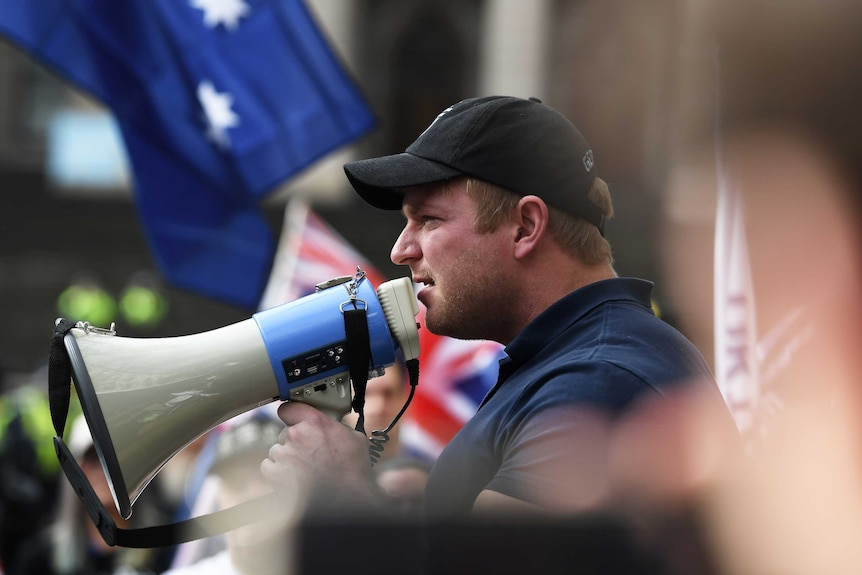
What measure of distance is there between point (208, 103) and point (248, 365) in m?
4.15

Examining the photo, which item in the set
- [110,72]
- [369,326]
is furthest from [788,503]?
[110,72]

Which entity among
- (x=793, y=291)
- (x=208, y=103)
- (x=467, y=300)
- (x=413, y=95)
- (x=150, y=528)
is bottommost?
(x=413, y=95)

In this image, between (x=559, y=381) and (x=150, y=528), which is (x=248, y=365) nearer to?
(x=150, y=528)

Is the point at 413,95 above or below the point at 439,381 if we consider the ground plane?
below

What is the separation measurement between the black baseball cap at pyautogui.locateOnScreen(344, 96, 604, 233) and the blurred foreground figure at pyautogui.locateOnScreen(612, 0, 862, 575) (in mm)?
875

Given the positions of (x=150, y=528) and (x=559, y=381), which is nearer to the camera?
(x=559, y=381)

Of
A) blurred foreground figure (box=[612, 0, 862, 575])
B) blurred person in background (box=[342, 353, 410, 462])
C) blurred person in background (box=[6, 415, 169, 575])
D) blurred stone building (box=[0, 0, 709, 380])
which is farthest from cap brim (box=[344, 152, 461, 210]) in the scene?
blurred stone building (box=[0, 0, 709, 380])

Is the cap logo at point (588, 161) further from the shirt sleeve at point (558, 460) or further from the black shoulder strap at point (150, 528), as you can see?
the black shoulder strap at point (150, 528)

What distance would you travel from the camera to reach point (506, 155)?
182cm

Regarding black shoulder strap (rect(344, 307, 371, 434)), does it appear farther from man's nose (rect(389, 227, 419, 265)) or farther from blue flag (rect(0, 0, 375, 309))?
blue flag (rect(0, 0, 375, 309))

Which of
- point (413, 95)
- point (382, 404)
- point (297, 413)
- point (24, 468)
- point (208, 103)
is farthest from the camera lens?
point (413, 95)

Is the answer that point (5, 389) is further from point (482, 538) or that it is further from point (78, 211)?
point (78, 211)

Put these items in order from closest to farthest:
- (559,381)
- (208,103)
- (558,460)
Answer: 1. (558,460)
2. (559,381)
3. (208,103)

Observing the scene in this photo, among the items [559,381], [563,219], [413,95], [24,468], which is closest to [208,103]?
[24,468]
